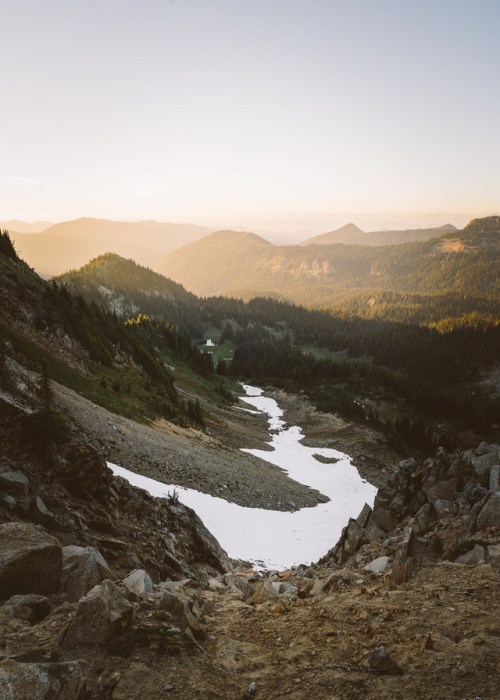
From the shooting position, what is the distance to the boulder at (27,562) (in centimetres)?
693

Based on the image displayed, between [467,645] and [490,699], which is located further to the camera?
[467,645]

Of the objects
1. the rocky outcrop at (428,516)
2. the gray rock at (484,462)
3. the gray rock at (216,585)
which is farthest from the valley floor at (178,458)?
the gray rock at (484,462)

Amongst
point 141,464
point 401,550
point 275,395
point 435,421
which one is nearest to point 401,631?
point 401,550

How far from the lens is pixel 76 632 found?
584cm

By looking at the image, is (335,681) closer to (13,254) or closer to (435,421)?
(13,254)

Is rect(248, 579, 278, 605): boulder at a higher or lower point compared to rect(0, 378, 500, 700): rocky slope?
lower

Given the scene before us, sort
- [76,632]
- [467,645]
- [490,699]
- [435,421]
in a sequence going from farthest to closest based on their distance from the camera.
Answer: [435,421] → [467,645] → [76,632] → [490,699]

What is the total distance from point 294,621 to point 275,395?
4287 inches

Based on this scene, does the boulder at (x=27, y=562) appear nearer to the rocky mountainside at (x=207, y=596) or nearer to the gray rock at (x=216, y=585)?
the rocky mountainside at (x=207, y=596)

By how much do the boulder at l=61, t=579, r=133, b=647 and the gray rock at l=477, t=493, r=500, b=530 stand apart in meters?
11.6

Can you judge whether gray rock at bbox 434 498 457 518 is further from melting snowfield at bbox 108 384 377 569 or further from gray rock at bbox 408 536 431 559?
melting snowfield at bbox 108 384 377 569

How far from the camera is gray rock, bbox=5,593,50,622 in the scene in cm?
656

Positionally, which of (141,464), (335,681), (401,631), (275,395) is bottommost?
(275,395)

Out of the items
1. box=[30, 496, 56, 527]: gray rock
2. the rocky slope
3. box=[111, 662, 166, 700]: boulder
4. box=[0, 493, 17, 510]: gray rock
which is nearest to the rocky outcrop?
the rocky slope
